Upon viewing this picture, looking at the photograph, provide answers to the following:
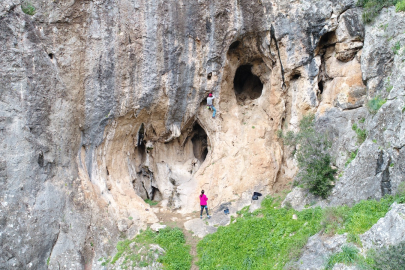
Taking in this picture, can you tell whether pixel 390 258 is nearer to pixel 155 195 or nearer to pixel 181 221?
pixel 181 221

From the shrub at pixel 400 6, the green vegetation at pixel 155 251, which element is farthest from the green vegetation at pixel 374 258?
the shrub at pixel 400 6

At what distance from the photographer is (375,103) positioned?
11.1 meters

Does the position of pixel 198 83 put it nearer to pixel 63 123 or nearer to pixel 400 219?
pixel 63 123

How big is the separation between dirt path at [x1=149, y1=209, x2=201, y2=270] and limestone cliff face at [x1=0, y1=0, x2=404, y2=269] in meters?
0.53

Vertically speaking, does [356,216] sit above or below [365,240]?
above

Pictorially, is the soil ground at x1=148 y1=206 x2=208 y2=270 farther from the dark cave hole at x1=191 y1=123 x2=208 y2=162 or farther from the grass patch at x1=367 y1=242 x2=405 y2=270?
the grass patch at x1=367 y1=242 x2=405 y2=270

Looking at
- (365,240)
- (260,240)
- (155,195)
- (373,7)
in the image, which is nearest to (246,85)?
(373,7)

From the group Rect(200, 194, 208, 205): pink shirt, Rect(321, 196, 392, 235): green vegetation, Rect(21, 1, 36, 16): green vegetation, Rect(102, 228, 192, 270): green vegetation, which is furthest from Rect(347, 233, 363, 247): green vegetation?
Rect(21, 1, 36, 16): green vegetation

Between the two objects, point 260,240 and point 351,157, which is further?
point 351,157

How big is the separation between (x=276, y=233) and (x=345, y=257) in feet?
9.89

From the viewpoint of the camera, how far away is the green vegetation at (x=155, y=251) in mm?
10883

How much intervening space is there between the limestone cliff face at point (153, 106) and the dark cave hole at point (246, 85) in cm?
93

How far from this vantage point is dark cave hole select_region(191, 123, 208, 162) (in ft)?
57.4

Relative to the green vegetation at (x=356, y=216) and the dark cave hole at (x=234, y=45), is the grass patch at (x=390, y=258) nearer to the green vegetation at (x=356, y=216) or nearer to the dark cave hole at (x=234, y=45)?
the green vegetation at (x=356, y=216)
